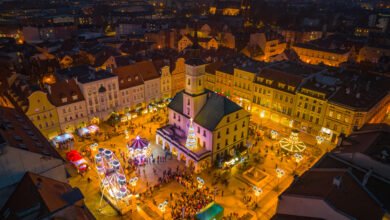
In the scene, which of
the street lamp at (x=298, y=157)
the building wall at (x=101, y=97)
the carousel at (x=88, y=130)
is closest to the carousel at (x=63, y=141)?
the carousel at (x=88, y=130)

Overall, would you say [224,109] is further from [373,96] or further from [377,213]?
[373,96]

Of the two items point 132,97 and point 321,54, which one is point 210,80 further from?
point 321,54

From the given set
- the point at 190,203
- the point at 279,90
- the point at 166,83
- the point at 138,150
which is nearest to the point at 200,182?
the point at 190,203

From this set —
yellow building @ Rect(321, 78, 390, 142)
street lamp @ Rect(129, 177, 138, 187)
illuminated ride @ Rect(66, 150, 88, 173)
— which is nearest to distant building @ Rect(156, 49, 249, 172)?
street lamp @ Rect(129, 177, 138, 187)

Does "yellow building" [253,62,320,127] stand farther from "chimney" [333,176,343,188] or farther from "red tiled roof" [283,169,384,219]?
"chimney" [333,176,343,188]

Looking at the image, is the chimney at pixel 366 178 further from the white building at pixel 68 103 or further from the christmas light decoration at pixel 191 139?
A: the white building at pixel 68 103
